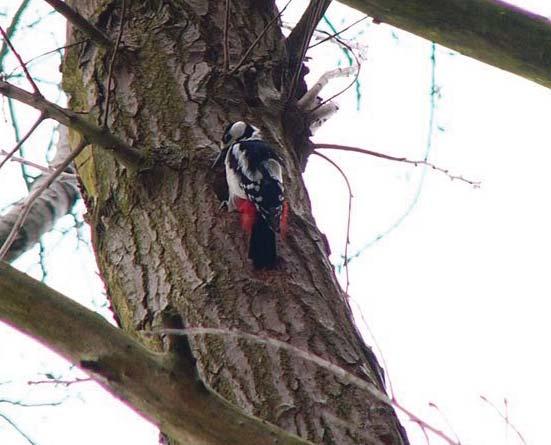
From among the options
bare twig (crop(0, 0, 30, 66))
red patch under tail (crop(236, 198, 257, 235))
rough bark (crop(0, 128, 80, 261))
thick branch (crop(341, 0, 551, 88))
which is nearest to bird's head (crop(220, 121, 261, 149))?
red patch under tail (crop(236, 198, 257, 235))

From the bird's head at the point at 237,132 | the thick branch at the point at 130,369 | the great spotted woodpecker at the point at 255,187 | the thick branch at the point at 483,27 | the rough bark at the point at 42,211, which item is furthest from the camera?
the rough bark at the point at 42,211

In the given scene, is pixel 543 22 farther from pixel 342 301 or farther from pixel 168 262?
pixel 168 262

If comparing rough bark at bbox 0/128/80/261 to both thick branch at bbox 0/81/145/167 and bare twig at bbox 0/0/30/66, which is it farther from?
thick branch at bbox 0/81/145/167

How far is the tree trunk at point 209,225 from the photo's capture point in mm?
2195

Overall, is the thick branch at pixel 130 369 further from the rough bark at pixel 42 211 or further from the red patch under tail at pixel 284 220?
the rough bark at pixel 42 211

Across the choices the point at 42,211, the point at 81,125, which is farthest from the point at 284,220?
the point at 42,211

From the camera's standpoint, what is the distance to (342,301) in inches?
99.6

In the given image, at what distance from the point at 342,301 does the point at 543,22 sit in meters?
0.94

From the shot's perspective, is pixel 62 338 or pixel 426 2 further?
pixel 426 2

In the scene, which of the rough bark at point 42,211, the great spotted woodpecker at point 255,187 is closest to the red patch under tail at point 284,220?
the great spotted woodpecker at point 255,187

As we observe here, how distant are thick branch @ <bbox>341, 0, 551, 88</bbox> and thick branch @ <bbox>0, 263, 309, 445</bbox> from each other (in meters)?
1.08

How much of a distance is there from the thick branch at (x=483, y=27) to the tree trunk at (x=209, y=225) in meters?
0.76

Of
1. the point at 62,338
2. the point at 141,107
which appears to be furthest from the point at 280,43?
the point at 62,338

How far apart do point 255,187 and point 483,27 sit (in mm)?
1072
